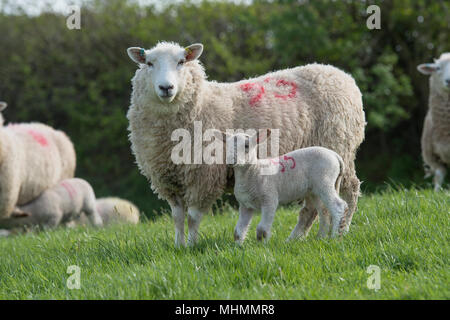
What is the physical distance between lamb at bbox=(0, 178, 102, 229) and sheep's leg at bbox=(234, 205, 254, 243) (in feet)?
13.2

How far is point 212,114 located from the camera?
4.53 m

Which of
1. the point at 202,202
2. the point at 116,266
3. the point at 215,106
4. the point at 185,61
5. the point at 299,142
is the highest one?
the point at 185,61

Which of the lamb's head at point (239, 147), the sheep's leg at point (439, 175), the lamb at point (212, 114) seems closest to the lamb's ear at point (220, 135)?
the lamb's head at point (239, 147)

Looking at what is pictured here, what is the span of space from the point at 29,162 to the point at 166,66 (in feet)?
14.7

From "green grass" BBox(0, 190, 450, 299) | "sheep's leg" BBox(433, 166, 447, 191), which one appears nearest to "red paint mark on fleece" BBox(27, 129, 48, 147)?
"green grass" BBox(0, 190, 450, 299)

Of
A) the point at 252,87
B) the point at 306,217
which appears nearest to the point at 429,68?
the point at 252,87

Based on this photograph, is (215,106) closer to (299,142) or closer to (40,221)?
(299,142)

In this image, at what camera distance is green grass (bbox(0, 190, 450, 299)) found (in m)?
3.22

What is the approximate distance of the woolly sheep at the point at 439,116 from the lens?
7.45 m

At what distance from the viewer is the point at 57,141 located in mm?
8727

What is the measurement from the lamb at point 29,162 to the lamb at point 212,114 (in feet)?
11.3

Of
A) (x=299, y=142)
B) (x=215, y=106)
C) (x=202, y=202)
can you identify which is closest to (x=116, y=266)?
(x=202, y=202)

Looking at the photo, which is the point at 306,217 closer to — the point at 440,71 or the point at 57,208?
the point at 440,71
